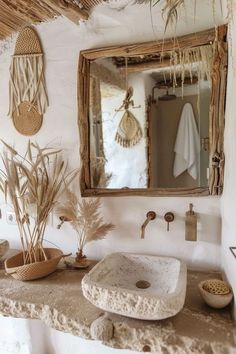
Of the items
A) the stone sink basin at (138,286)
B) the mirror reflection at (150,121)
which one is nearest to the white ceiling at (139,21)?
the mirror reflection at (150,121)

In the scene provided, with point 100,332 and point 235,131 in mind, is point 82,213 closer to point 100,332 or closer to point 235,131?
point 100,332

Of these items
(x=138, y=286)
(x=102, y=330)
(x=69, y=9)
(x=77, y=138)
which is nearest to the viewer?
(x=102, y=330)

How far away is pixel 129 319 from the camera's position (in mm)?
982

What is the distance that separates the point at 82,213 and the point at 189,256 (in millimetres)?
644

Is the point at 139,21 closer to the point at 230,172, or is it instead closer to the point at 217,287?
the point at 230,172

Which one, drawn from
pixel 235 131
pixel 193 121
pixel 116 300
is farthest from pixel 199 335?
pixel 193 121

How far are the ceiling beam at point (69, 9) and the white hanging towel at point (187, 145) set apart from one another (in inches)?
30.7

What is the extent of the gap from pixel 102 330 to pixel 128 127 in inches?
40.1

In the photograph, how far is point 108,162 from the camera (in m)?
1.56

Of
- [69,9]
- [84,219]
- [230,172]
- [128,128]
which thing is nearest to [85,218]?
[84,219]

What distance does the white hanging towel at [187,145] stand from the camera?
1366 mm

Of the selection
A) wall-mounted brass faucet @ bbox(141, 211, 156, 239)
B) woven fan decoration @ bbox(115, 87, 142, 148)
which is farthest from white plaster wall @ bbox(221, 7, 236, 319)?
woven fan decoration @ bbox(115, 87, 142, 148)

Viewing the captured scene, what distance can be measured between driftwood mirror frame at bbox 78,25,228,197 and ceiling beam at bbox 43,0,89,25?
192 mm

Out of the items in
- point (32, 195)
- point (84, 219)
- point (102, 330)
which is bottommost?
point (102, 330)
